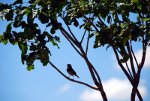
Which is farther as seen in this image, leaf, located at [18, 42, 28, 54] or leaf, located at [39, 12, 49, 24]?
leaf, located at [18, 42, 28, 54]

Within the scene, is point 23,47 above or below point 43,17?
below

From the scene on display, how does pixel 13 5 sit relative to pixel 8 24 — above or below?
above

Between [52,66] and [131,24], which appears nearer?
[131,24]

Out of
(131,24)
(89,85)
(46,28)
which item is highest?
(46,28)

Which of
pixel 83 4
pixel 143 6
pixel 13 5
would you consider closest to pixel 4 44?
pixel 13 5

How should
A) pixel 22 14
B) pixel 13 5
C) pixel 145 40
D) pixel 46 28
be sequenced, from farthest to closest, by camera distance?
pixel 145 40 < pixel 46 28 < pixel 13 5 < pixel 22 14

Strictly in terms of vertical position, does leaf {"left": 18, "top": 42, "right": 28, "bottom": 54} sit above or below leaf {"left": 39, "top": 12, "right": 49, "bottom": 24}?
below

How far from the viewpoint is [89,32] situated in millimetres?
6812

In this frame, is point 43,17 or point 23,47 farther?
point 23,47

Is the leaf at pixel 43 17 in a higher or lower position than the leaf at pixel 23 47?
higher

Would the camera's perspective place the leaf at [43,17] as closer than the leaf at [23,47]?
Yes

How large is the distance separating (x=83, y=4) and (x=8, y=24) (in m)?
1.66

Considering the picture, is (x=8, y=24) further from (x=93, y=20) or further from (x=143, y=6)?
(x=143, y=6)

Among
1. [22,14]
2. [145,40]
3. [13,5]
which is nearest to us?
[22,14]
